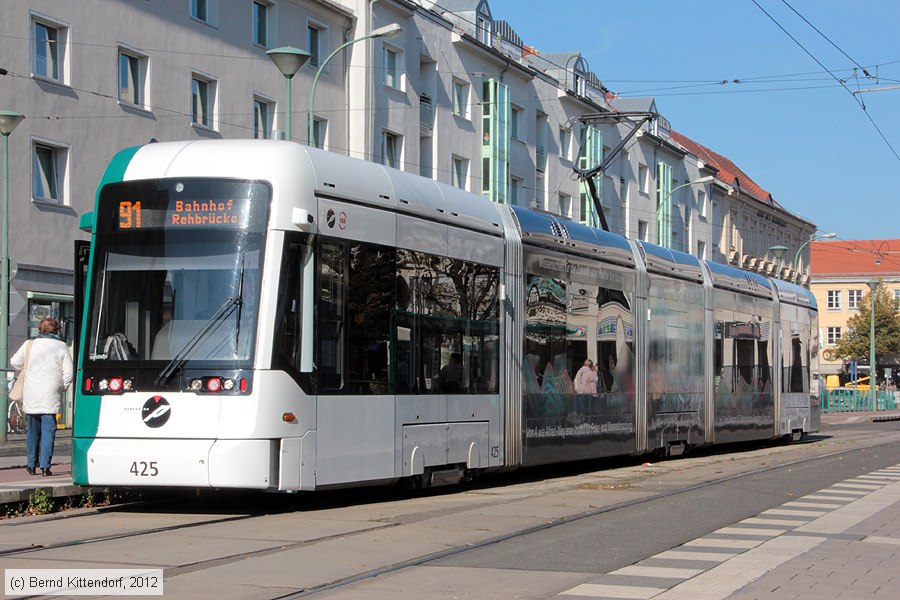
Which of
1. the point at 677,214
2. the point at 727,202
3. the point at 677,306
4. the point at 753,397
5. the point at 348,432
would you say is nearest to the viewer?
the point at 348,432

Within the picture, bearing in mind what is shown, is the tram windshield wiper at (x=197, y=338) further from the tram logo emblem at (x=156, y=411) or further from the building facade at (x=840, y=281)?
the building facade at (x=840, y=281)

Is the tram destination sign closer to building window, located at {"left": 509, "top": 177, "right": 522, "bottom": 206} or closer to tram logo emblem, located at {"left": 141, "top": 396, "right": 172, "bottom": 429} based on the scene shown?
tram logo emblem, located at {"left": 141, "top": 396, "right": 172, "bottom": 429}

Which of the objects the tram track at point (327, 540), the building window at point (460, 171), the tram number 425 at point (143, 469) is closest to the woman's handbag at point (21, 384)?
the tram track at point (327, 540)

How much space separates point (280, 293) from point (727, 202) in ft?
214

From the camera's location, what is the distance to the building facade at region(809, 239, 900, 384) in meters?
106

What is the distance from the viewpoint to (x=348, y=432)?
40.3 ft

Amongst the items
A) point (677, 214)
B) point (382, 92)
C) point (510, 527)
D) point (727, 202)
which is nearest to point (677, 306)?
point (510, 527)

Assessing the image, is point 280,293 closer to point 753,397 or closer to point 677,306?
point 677,306

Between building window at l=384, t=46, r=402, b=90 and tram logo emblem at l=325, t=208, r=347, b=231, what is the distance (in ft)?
91.0

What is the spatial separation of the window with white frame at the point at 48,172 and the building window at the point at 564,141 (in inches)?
1092

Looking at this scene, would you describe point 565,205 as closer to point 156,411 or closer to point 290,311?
point 290,311

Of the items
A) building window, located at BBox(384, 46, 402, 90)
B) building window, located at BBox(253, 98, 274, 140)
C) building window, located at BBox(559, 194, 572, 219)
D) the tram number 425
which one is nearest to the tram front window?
the tram number 425

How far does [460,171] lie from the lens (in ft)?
146

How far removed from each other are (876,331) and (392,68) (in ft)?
188
